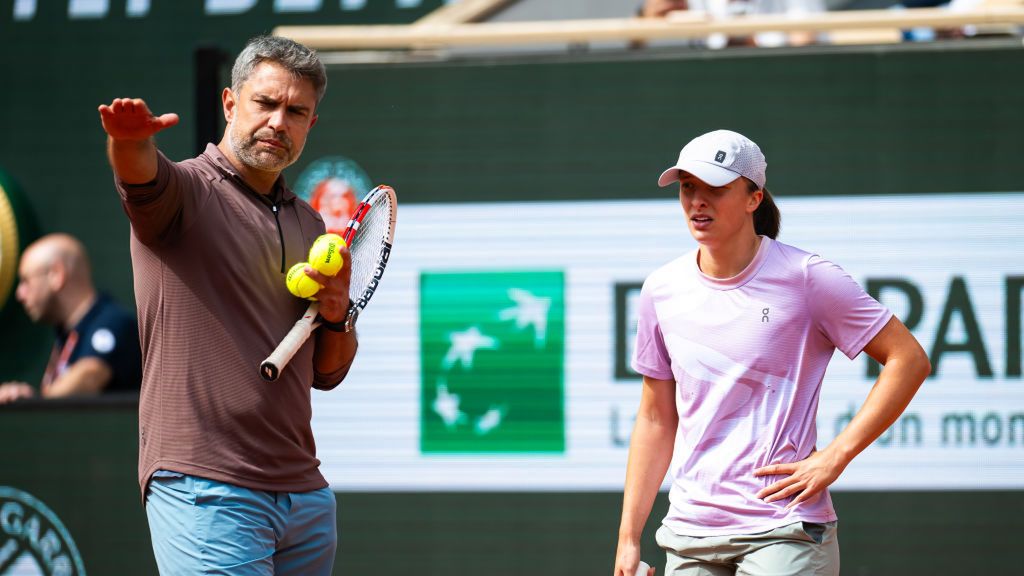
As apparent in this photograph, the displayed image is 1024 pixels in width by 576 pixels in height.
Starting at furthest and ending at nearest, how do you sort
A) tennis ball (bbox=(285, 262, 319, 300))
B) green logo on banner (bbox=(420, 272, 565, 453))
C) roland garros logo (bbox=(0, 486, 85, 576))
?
roland garros logo (bbox=(0, 486, 85, 576)), green logo on banner (bbox=(420, 272, 565, 453)), tennis ball (bbox=(285, 262, 319, 300))

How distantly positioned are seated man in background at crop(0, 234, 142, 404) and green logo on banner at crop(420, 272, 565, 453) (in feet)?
5.27

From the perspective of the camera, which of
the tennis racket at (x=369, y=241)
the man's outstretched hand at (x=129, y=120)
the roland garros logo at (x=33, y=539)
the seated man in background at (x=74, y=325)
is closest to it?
the man's outstretched hand at (x=129, y=120)

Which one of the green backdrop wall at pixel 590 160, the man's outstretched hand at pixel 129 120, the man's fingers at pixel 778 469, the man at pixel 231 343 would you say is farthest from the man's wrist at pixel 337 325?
the green backdrop wall at pixel 590 160

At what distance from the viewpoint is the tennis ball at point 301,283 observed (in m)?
2.91

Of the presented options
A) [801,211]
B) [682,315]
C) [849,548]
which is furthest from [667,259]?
[682,315]

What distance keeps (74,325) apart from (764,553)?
4190 mm

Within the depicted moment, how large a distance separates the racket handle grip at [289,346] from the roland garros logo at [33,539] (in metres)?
3.28

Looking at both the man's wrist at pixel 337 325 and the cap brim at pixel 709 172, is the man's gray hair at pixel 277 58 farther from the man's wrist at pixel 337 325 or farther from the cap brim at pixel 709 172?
the cap brim at pixel 709 172

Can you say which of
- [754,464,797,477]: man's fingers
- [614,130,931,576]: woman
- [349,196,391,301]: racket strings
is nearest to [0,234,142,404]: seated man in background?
[349,196,391,301]: racket strings

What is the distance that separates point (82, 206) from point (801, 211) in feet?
13.5

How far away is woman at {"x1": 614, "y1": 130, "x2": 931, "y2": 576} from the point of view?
308 centimetres

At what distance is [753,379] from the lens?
3.14 metres

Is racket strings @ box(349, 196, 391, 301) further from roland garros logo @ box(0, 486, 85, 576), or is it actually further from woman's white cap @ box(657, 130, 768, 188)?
roland garros logo @ box(0, 486, 85, 576)

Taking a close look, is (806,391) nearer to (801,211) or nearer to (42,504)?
(801,211)
